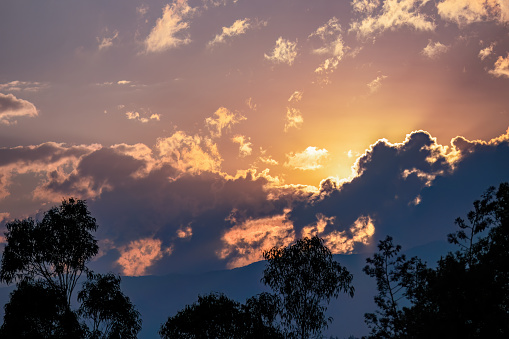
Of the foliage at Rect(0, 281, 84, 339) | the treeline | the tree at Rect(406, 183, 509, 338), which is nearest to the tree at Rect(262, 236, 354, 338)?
the treeline

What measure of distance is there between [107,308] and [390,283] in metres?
31.0

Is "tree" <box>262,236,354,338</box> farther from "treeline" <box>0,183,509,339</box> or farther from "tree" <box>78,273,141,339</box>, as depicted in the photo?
"tree" <box>78,273,141,339</box>

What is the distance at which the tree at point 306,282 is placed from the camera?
169 feet

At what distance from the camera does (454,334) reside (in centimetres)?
3716

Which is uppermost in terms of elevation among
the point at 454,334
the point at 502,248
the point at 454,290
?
the point at 502,248

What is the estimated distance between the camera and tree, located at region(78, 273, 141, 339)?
51312 millimetres

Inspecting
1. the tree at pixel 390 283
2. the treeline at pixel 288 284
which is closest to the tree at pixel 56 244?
the treeline at pixel 288 284

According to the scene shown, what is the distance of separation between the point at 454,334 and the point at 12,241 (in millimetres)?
41313

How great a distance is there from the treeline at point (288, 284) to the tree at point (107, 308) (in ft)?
0.33

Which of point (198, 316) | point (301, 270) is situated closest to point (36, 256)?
point (198, 316)

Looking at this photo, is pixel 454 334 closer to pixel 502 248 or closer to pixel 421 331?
pixel 421 331

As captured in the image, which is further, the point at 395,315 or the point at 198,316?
the point at 198,316

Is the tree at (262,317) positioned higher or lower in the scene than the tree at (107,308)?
lower

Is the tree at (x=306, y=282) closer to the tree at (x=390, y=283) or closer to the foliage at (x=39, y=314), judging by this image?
the tree at (x=390, y=283)
